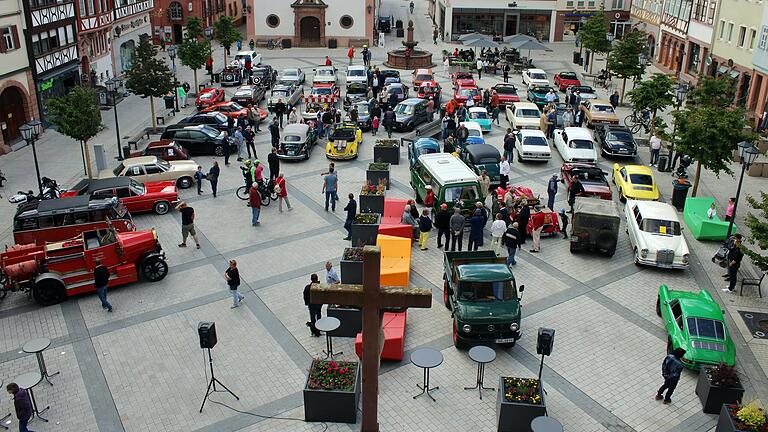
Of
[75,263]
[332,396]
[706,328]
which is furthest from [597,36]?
[332,396]

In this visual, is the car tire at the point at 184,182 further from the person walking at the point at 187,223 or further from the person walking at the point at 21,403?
the person walking at the point at 21,403

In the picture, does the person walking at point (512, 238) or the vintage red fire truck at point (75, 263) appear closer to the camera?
the vintage red fire truck at point (75, 263)

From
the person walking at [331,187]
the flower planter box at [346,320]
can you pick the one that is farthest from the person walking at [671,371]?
the person walking at [331,187]

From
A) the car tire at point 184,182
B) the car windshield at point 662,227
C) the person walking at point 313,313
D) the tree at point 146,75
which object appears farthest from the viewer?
the tree at point 146,75

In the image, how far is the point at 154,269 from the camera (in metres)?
17.9

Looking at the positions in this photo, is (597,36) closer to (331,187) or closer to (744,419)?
(331,187)

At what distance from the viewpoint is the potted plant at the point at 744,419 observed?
11125 mm

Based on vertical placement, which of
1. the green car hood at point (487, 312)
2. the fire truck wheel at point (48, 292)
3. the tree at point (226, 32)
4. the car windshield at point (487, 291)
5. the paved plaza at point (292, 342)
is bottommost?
the paved plaza at point (292, 342)

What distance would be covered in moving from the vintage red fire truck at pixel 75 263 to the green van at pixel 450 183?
887cm

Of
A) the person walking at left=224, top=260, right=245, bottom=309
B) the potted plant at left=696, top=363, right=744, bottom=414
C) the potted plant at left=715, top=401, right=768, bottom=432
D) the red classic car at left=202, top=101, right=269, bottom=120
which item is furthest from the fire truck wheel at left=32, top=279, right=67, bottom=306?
the red classic car at left=202, top=101, right=269, bottom=120

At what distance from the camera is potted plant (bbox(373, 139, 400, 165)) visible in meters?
27.7

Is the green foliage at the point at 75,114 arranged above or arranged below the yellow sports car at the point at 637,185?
above

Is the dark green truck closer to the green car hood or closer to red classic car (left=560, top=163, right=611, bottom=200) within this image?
the green car hood

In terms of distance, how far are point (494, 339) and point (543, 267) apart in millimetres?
5298
